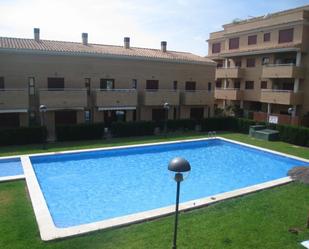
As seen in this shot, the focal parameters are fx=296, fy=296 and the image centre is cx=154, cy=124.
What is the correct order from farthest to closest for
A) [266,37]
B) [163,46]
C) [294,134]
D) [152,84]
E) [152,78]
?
[266,37] → [163,46] → [152,84] → [152,78] → [294,134]

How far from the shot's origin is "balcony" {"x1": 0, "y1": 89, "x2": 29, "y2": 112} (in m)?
22.1

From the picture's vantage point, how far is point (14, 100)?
22.5 meters

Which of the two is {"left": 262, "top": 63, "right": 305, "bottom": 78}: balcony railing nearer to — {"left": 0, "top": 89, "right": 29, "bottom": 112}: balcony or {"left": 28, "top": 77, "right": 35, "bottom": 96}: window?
{"left": 28, "top": 77, "right": 35, "bottom": 96}: window

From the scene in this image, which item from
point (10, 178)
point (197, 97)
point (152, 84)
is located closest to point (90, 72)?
point (152, 84)

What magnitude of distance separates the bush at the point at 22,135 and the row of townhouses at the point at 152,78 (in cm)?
213

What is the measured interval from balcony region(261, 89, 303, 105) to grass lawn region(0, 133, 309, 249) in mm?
20173

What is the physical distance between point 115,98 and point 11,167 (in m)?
12.1

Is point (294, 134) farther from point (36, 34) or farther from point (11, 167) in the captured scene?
point (36, 34)

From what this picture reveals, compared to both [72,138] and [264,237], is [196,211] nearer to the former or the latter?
[264,237]

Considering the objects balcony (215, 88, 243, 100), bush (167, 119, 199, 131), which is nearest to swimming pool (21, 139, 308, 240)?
bush (167, 119, 199, 131)

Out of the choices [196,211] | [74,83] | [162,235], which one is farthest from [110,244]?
[74,83]

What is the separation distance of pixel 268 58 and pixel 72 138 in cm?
2400

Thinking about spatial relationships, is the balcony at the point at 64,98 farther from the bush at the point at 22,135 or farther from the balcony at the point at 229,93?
the balcony at the point at 229,93

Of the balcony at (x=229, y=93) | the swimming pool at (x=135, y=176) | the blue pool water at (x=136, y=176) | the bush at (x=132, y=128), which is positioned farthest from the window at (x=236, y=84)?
the bush at (x=132, y=128)
